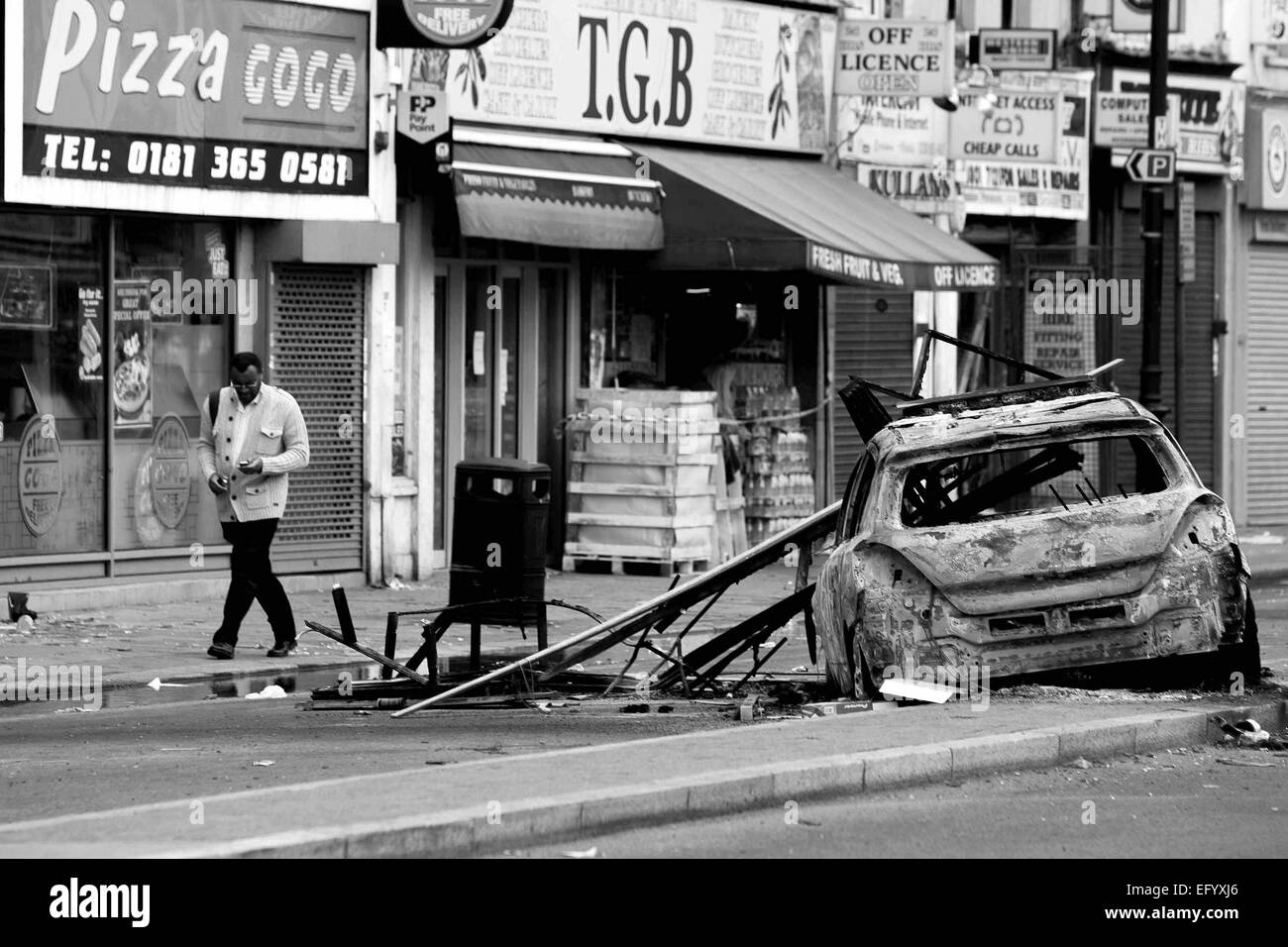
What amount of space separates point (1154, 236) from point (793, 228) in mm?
4240

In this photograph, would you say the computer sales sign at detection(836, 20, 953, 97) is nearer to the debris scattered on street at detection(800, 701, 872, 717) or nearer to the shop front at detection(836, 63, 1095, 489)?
the shop front at detection(836, 63, 1095, 489)

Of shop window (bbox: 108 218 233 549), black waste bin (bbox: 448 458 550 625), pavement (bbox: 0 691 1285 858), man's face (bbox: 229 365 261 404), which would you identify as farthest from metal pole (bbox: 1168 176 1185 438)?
pavement (bbox: 0 691 1285 858)

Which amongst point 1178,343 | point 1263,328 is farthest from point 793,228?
point 1263,328

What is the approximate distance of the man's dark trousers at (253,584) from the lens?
46.4 ft

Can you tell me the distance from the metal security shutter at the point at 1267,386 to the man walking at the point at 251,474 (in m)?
16.6

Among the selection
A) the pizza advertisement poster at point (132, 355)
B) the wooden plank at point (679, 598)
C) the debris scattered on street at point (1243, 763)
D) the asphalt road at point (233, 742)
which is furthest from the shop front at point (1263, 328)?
the debris scattered on street at point (1243, 763)

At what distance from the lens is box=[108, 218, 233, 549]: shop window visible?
17125 millimetres

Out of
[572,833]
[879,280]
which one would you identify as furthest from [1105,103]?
[572,833]

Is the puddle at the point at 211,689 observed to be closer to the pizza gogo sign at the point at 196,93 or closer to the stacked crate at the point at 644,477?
the pizza gogo sign at the point at 196,93

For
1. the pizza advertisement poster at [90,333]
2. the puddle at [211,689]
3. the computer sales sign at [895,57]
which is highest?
the computer sales sign at [895,57]

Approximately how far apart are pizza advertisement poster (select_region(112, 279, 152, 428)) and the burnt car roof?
301 inches

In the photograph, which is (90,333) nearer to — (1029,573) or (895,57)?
(1029,573)

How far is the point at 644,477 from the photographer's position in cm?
1984
